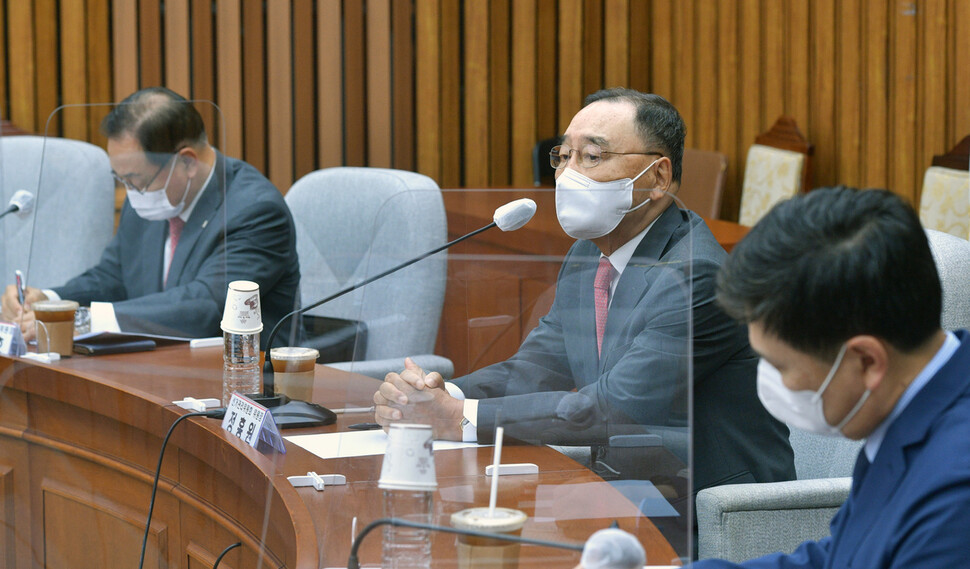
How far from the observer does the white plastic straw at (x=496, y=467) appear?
1219 millimetres

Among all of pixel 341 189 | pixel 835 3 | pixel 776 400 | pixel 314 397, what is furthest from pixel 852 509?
pixel 835 3

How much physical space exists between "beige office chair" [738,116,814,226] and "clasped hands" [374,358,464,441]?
11.1ft

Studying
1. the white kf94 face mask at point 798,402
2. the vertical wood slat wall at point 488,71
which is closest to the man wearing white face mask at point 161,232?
the white kf94 face mask at point 798,402

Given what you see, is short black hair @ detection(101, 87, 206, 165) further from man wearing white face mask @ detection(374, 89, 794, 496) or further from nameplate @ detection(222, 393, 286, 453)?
man wearing white face mask @ detection(374, 89, 794, 496)

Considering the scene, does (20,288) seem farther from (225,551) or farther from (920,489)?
(920,489)

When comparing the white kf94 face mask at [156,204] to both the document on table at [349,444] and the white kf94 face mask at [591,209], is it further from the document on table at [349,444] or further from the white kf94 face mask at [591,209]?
the white kf94 face mask at [591,209]

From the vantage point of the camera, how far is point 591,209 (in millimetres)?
1482

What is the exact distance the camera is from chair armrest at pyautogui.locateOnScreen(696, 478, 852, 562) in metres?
1.70

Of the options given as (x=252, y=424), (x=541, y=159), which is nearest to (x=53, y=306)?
(x=252, y=424)

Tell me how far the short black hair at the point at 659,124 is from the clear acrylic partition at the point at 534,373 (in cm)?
51

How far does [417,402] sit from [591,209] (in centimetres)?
36

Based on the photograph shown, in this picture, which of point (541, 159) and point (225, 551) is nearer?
point (225, 551)

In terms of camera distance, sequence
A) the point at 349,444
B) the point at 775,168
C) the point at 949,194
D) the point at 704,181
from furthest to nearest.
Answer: the point at 704,181 → the point at 775,168 → the point at 949,194 → the point at 349,444

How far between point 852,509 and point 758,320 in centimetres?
25
